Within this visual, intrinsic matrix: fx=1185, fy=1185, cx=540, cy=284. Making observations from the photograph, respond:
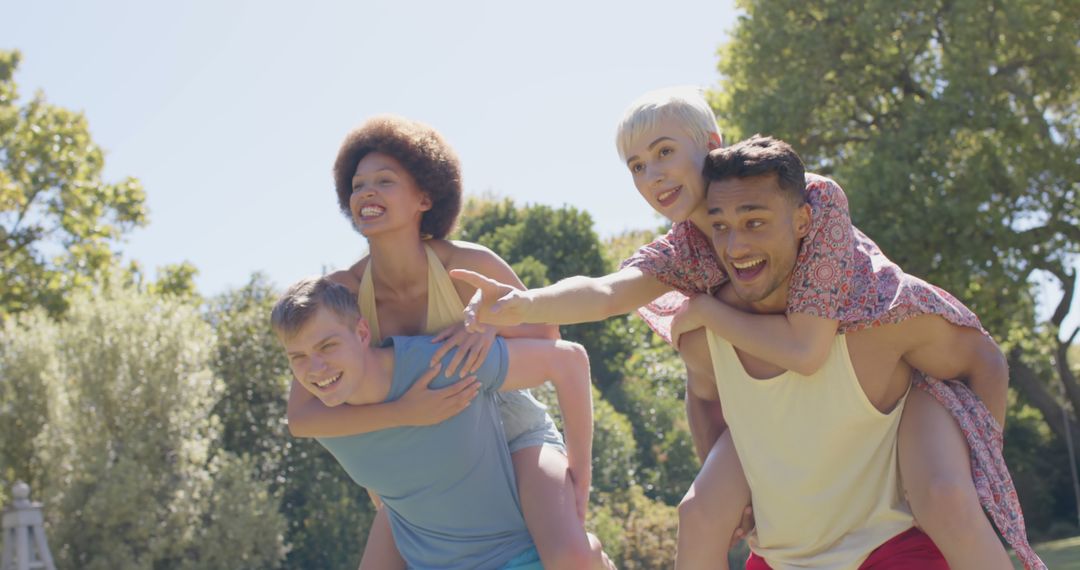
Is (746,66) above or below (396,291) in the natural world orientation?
above

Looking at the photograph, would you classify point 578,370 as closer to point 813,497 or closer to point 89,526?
point 813,497

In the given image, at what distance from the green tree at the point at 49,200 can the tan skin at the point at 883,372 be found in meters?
17.0

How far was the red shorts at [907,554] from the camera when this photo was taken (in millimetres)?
3293

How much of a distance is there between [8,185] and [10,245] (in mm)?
1724

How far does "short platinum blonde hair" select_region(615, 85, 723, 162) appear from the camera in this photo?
357 cm

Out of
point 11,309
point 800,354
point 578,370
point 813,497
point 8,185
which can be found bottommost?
point 813,497

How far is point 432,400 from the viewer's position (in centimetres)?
394

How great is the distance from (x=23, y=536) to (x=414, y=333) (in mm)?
9233

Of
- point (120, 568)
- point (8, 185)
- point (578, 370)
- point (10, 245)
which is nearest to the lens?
point (578, 370)

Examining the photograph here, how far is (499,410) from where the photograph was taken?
4.25 metres

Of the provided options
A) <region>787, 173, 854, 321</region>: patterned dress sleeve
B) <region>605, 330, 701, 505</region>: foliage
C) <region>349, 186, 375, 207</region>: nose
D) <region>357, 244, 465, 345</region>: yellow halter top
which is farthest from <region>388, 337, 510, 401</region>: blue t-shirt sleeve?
<region>605, 330, 701, 505</region>: foliage

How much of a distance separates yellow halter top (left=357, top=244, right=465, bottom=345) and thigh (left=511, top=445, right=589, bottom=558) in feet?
1.75

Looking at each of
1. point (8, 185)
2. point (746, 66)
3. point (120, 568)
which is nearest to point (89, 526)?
point (120, 568)

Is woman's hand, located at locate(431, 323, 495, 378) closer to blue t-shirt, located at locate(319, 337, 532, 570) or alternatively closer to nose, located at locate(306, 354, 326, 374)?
blue t-shirt, located at locate(319, 337, 532, 570)
